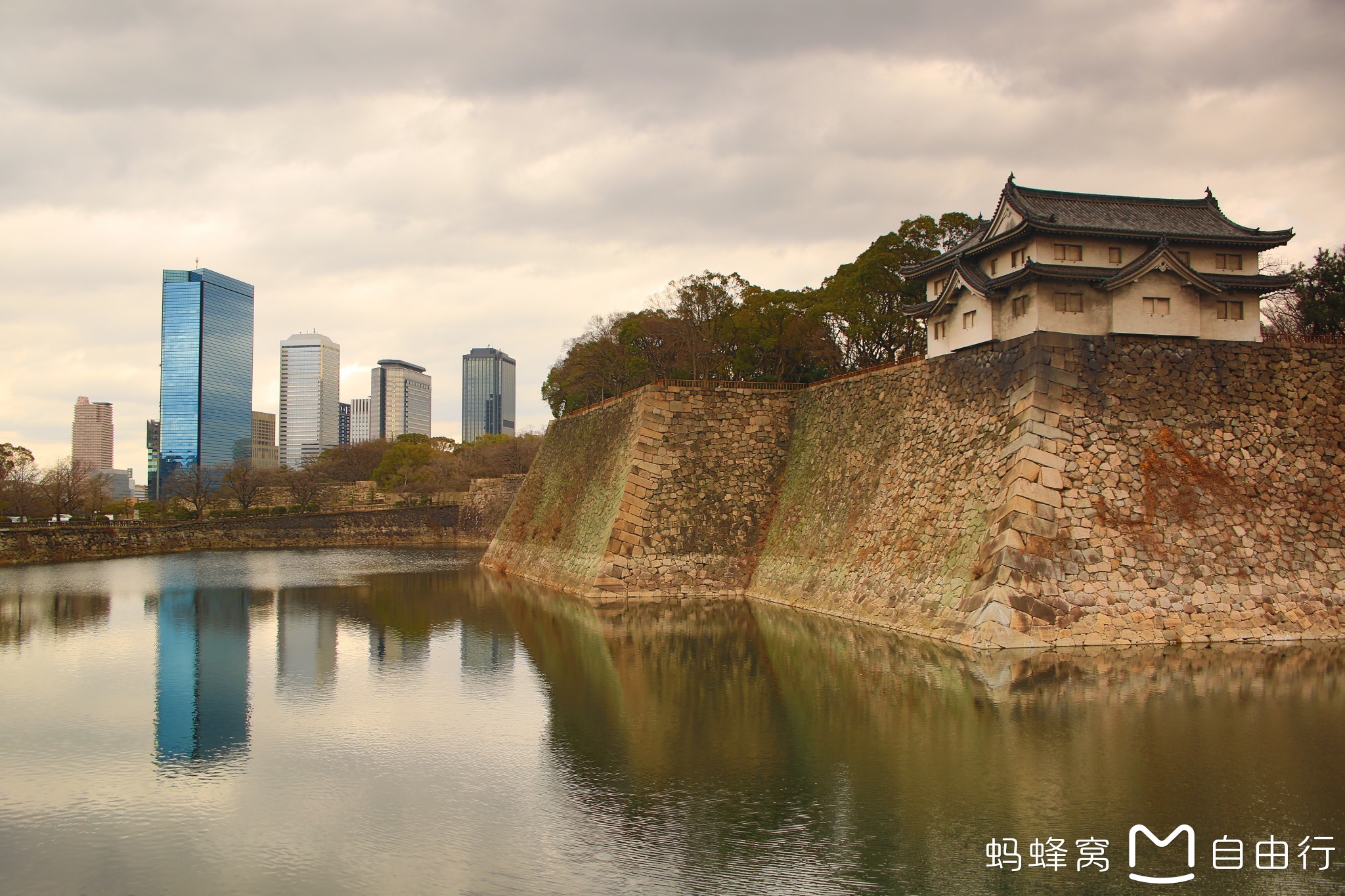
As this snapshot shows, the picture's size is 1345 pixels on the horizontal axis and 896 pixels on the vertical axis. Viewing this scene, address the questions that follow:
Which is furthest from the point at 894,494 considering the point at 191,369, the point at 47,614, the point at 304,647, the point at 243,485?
the point at 191,369

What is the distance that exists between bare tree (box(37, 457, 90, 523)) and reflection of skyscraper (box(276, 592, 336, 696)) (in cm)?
3130

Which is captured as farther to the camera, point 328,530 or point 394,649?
point 328,530

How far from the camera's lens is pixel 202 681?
51.5 feet

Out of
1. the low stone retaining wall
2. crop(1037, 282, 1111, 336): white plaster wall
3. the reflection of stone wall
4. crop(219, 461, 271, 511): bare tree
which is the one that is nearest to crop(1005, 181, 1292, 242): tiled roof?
crop(1037, 282, 1111, 336): white plaster wall

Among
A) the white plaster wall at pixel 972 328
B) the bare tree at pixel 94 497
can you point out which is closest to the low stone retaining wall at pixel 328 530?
the bare tree at pixel 94 497

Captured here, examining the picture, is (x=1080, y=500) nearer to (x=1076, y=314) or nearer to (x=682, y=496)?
(x=1076, y=314)

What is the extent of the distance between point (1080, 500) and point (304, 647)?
608 inches

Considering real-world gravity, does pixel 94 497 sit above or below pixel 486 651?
above

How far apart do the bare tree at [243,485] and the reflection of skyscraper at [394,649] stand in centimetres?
4815

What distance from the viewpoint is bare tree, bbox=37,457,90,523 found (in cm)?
5283

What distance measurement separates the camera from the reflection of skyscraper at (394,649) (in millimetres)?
17562

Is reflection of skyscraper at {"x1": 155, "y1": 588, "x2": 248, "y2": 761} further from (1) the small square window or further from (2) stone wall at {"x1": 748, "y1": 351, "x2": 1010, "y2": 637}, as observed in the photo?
(1) the small square window

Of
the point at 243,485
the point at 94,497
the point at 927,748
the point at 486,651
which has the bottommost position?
the point at 486,651

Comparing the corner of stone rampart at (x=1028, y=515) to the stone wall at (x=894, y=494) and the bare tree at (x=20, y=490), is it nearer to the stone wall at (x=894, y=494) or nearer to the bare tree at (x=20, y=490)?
the stone wall at (x=894, y=494)
